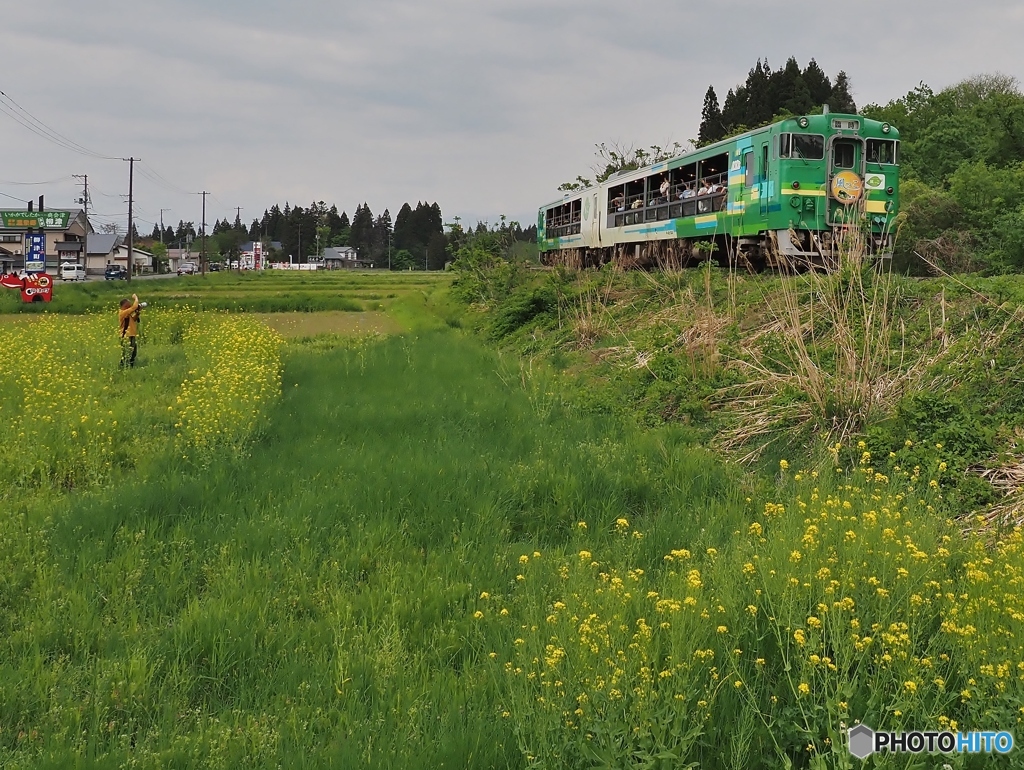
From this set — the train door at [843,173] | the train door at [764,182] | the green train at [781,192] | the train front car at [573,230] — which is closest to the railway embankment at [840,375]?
the green train at [781,192]

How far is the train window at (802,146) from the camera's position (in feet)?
41.4

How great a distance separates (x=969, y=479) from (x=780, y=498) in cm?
129

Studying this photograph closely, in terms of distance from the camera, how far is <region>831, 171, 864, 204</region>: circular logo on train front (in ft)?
42.1

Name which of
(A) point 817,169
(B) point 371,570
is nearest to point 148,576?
(B) point 371,570

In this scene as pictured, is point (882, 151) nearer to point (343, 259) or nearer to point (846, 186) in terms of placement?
point (846, 186)

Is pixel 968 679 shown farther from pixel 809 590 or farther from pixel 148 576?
pixel 148 576

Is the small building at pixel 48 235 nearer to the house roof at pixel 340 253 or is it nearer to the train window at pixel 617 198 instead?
the house roof at pixel 340 253

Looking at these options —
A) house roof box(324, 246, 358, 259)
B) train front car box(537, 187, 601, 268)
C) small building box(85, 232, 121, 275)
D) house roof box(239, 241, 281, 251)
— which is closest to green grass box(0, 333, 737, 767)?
train front car box(537, 187, 601, 268)

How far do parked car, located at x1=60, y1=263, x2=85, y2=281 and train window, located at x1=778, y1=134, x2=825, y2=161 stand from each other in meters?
52.6

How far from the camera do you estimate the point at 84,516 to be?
5.28 meters

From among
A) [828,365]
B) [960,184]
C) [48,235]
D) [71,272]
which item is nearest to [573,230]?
[960,184]

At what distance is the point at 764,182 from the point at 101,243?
264 ft

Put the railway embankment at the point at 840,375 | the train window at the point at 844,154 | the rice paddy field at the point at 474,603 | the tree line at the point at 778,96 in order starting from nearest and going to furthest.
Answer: the rice paddy field at the point at 474,603
the railway embankment at the point at 840,375
the train window at the point at 844,154
the tree line at the point at 778,96

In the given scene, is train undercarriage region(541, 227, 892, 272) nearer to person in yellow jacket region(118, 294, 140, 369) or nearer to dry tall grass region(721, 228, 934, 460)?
dry tall grass region(721, 228, 934, 460)
